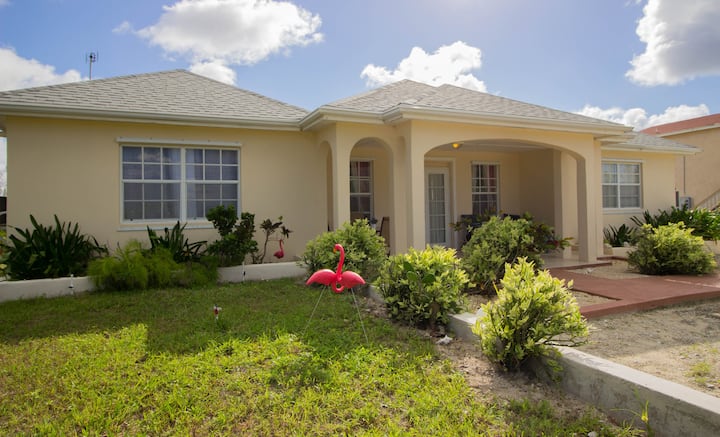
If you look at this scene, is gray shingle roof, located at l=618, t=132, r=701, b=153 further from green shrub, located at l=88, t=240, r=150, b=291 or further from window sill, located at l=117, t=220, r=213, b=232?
green shrub, located at l=88, t=240, r=150, b=291

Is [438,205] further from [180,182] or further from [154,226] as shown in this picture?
[154,226]

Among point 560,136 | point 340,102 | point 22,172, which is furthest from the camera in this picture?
point 560,136

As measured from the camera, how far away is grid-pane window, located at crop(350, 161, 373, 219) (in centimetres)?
1120

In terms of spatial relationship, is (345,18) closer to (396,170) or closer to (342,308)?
(396,170)

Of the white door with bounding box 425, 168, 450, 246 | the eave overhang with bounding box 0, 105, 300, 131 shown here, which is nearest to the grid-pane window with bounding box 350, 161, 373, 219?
the white door with bounding box 425, 168, 450, 246

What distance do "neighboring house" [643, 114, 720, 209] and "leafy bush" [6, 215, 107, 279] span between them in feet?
72.2

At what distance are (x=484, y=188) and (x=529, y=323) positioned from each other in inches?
380

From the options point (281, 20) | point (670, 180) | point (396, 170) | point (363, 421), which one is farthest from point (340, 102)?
point (670, 180)

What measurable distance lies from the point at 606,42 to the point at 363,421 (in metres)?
11.5

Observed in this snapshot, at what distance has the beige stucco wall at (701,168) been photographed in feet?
63.1

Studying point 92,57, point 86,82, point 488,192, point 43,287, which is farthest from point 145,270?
point 92,57

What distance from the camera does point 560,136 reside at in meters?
9.77

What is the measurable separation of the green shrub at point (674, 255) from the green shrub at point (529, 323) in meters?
5.97

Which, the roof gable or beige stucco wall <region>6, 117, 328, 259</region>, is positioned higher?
the roof gable
